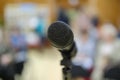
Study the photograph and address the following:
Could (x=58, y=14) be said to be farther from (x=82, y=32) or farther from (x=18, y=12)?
(x=82, y=32)

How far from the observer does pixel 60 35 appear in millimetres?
1375

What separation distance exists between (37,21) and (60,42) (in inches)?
287

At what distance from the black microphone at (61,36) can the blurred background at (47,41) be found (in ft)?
3.26

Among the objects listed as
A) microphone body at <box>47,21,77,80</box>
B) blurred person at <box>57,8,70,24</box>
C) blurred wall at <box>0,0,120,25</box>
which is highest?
blurred wall at <box>0,0,120,25</box>

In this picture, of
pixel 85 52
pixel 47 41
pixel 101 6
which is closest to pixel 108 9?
pixel 101 6

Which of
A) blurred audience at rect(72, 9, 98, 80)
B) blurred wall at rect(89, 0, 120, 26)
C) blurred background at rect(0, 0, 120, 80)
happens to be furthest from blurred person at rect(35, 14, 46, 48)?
blurred audience at rect(72, 9, 98, 80)

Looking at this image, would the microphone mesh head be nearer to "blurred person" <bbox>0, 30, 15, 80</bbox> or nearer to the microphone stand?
the microphone stand

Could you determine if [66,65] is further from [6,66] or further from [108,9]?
[108,9]

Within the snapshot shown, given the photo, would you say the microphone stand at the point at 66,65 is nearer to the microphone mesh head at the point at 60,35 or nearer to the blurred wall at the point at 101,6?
the microphone mesh head at the point at 60,35

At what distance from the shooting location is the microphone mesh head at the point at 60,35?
136cm

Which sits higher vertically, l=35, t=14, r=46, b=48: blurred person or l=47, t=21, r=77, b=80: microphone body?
l=35, t=14, r=46, b=48: blurred person

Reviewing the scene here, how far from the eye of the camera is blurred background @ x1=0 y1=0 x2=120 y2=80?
421 centimetres

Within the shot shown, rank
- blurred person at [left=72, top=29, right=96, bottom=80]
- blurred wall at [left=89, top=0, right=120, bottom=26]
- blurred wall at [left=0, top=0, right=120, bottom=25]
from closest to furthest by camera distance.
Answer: blurred person at [left=72, top=29, right=96, bottom=80]
blurred wall at [left=0, top=0, right=120, bottom=25]
blurred wall at [left=89, top=0, right=120, bottom=26]

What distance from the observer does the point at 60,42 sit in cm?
136
